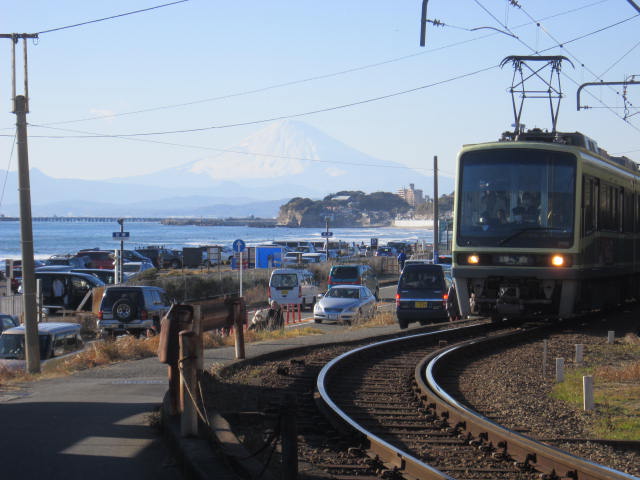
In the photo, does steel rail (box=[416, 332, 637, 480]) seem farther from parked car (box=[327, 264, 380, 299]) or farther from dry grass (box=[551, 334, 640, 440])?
parked car (box=[327, 264, 380, 299])

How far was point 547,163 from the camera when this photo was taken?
17.2 metres

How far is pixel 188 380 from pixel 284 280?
28419 millimetres

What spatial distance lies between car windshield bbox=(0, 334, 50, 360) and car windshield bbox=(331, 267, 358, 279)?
781 inches

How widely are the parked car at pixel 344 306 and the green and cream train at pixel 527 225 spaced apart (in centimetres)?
1024

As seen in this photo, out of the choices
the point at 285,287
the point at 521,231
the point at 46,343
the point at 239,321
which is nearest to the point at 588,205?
the point at 521,231

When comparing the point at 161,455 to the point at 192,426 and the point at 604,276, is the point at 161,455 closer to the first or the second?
the point at 192,426

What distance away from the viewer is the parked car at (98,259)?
54.6 metres

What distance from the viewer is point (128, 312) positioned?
77.7 feet

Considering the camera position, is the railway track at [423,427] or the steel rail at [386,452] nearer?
the steel rail at [386,452]

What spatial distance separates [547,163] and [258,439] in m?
11.0

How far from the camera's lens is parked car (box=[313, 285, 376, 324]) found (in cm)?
2834

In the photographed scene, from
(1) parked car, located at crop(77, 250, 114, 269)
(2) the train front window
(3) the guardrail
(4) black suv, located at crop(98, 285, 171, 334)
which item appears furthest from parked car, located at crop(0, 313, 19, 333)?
(1) parked car, located at crop(77, 250, 114, 269)

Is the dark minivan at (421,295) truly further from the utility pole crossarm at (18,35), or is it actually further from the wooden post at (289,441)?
the wooden post at (289,441)

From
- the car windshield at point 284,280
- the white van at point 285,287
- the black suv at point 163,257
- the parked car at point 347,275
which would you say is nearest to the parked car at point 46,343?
the white van at point 285,287
